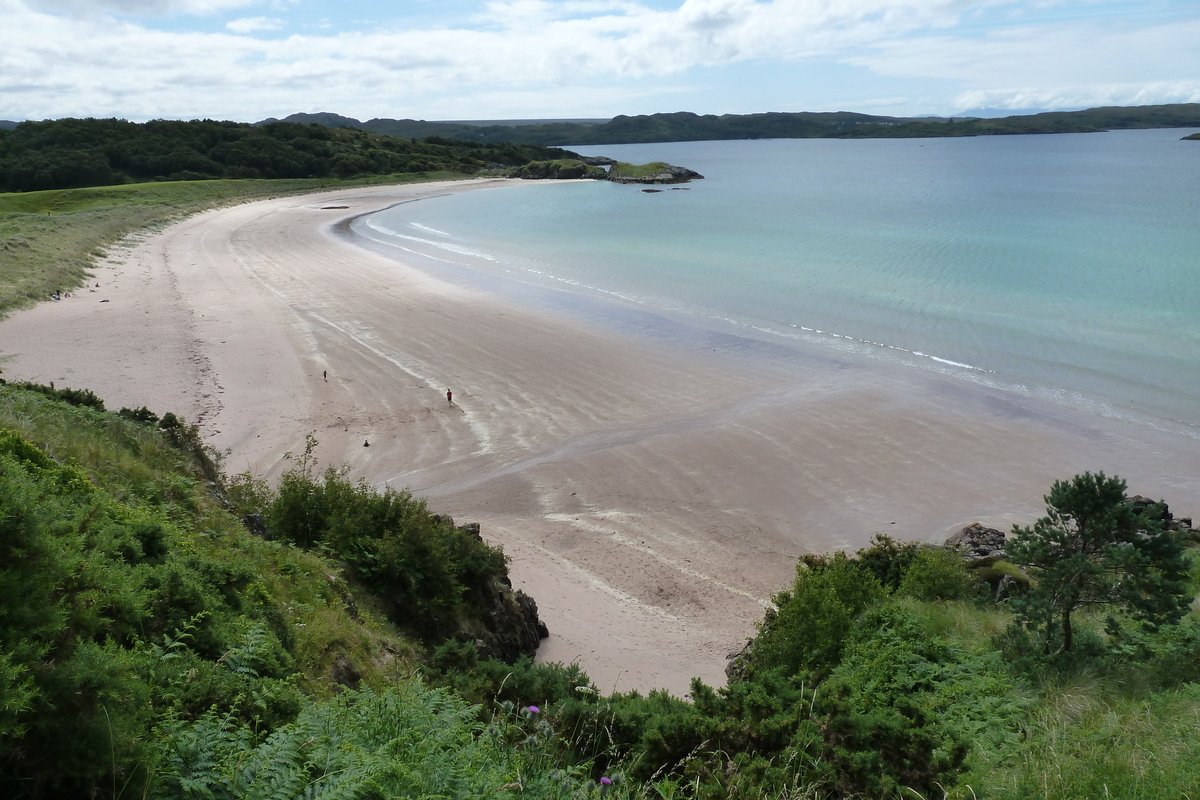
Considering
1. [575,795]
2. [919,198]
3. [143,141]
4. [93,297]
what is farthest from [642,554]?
[143,141]

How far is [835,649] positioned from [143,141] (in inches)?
4064

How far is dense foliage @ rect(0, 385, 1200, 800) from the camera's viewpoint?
11.7 ft

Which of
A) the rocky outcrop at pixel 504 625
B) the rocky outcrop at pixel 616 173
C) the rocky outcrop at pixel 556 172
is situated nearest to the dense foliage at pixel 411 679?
the rocky outcrop at pixel 504 625

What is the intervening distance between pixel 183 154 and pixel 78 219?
152 ft

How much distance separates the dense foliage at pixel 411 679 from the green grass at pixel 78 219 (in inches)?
942

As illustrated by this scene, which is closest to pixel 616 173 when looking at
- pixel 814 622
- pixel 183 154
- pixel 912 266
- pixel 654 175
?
pixel 654 175

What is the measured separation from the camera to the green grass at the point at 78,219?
99.2ft

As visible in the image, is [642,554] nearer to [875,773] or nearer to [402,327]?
[875,773]

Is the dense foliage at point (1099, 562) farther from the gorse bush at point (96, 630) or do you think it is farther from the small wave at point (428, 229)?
the small wave at point (428, 229)

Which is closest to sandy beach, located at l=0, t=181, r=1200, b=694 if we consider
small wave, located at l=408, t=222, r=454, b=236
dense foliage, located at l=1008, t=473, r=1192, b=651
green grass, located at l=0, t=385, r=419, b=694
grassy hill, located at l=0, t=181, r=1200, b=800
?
grassy hill, located at l=0, t=181, r=1200, b=800

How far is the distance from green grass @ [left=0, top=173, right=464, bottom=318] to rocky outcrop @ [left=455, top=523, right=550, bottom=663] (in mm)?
24357

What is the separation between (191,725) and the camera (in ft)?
13.3

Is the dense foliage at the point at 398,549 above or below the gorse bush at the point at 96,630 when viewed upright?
below

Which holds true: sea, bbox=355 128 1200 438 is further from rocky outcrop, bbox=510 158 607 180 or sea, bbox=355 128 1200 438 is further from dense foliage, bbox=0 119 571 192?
rocky outcrop, bbox=510 158 607 180
